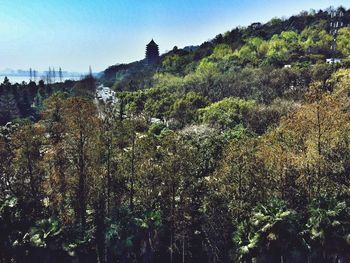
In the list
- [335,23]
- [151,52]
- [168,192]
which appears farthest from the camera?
[151,52]

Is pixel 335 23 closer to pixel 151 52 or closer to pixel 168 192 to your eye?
pixel 151 52

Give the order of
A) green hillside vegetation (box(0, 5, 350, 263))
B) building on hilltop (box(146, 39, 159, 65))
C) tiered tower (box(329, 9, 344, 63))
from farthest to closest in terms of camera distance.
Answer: building on hilltop (box(146, 39, 159, 65)) < tiered tower (box(329, 9, 344, 63)) < green hillside vegetation (box(0, 5, 350, 263))

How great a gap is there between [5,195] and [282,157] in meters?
15.3

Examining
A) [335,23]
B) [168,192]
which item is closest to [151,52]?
[335,23]

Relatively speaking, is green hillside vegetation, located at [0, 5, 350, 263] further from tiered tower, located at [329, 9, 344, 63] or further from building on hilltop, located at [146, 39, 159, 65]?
building on hilltop, located at [146, 39, 159, 65]

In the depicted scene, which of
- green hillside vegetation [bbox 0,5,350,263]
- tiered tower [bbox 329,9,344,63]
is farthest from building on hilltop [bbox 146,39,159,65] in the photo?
green hillside vegetation [bbox 0,5,350,263]

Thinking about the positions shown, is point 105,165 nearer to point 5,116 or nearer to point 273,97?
point 273,97

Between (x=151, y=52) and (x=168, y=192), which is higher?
(x=151, y=52)

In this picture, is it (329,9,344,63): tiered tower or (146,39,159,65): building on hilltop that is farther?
(146,39,159,65): building on hilltop

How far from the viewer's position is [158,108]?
52438mm

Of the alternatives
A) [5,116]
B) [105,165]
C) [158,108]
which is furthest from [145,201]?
[5,116]

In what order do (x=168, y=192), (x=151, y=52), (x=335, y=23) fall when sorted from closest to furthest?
(x=168, y=192) < (x=335, y=23) < (x=151, y=52)

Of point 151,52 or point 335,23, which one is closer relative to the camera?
point 335,23

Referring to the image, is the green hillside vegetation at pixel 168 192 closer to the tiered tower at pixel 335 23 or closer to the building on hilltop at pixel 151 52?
the tiered tower at pixel 335 23
